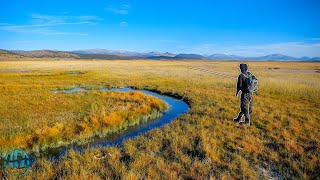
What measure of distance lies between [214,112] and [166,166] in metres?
8.63

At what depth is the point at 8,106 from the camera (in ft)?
58.4

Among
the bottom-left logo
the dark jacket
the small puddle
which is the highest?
the dark jacket

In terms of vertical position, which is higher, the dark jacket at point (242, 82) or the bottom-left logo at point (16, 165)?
the dark jacket at point (242, 82)

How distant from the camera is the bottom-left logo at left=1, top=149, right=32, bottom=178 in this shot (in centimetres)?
703

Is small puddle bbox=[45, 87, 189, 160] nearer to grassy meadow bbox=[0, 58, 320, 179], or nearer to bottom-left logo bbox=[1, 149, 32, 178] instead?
grassy meadow bbox=[0, 58, 320, 179]

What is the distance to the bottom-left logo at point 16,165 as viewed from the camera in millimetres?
7029

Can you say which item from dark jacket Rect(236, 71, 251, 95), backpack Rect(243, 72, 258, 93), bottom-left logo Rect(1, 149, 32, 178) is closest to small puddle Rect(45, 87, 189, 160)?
bottom-left logo Rect(1, 149, 32, 178)

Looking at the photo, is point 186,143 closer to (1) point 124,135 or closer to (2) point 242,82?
(1) point 124,135

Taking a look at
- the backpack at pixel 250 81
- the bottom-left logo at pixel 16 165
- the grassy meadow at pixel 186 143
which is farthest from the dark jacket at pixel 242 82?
the bottom-left logo at pixel 16 165

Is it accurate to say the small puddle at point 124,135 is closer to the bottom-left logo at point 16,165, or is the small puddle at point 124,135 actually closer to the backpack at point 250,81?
the bottom-left logo at point 16,165

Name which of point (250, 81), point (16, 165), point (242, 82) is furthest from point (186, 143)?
point (16, 165)

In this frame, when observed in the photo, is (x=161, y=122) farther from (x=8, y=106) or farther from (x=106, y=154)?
(x=8, y=106)

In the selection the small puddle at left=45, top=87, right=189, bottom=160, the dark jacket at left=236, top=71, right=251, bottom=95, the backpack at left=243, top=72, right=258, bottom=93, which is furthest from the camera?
the dark jacket at left=236, top=71, right=251, bottom=95

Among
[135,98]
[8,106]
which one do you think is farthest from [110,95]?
A: [8,106]
